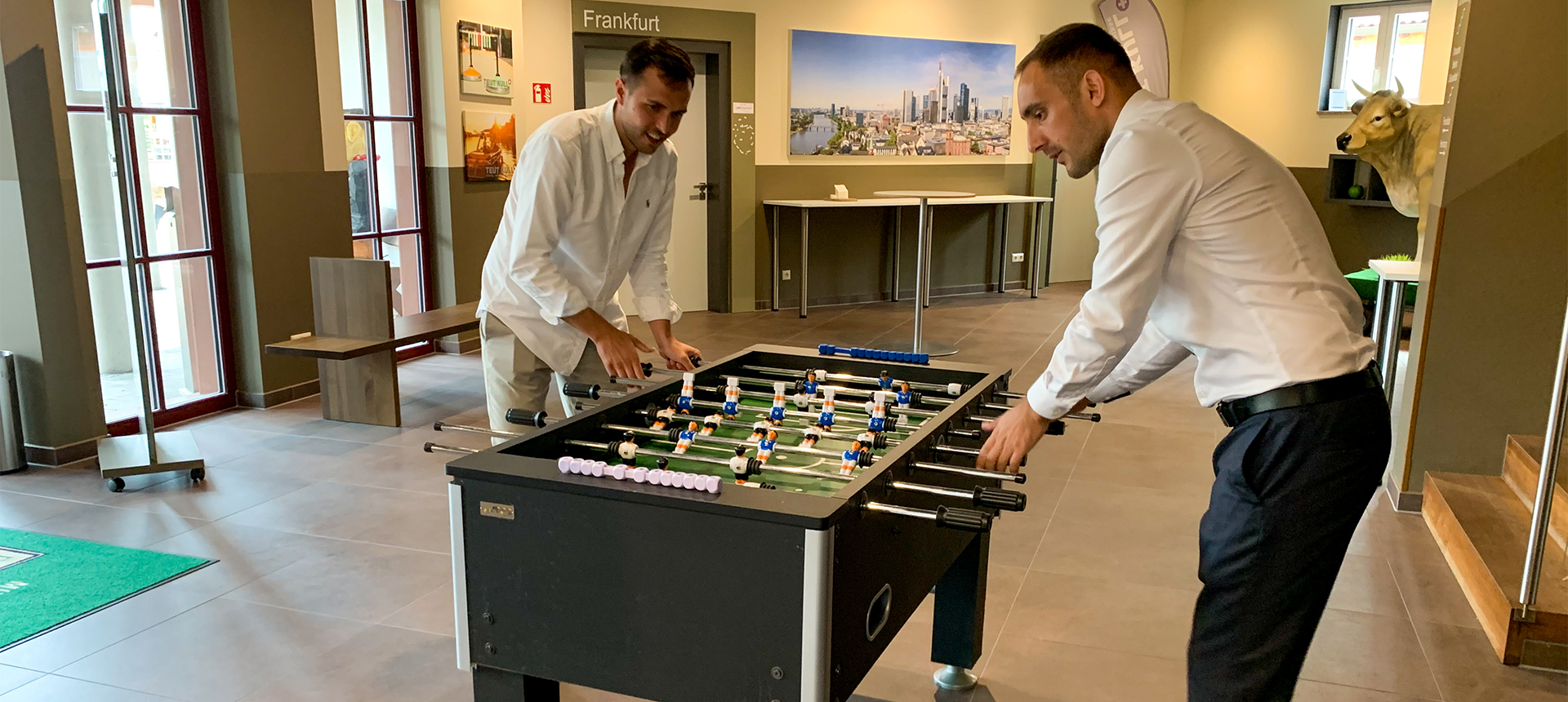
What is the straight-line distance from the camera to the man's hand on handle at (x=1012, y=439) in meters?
1.98

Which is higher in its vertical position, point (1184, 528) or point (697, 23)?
point (697, 23)

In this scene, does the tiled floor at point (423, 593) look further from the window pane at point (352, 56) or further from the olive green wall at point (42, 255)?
the window pane at point (352, 56)

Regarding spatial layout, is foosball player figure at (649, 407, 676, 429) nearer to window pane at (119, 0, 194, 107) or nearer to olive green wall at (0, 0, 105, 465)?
olive green wall at (0, 0, 105, 465)

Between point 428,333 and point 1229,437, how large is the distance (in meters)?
4.41

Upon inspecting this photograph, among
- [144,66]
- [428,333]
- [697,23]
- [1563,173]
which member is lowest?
[428,333]

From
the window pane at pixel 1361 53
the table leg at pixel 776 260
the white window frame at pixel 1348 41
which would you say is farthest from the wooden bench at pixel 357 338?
the window pane at pixel 1361 53

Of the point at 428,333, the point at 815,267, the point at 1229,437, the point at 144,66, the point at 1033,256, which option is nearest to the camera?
the point at 1229,437

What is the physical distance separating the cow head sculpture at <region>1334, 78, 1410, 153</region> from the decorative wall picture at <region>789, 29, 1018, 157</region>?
419 centimetres

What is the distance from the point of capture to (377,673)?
282cm

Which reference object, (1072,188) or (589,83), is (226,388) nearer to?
(589,83)

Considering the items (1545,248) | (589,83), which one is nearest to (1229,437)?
(1545,248)

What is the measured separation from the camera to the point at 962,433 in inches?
88.0

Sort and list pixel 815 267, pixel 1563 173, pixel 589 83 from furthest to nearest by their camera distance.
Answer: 1. pixel 815 267
2. pixel 589 83
3. pixel 1563 173

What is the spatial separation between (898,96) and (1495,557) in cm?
680
